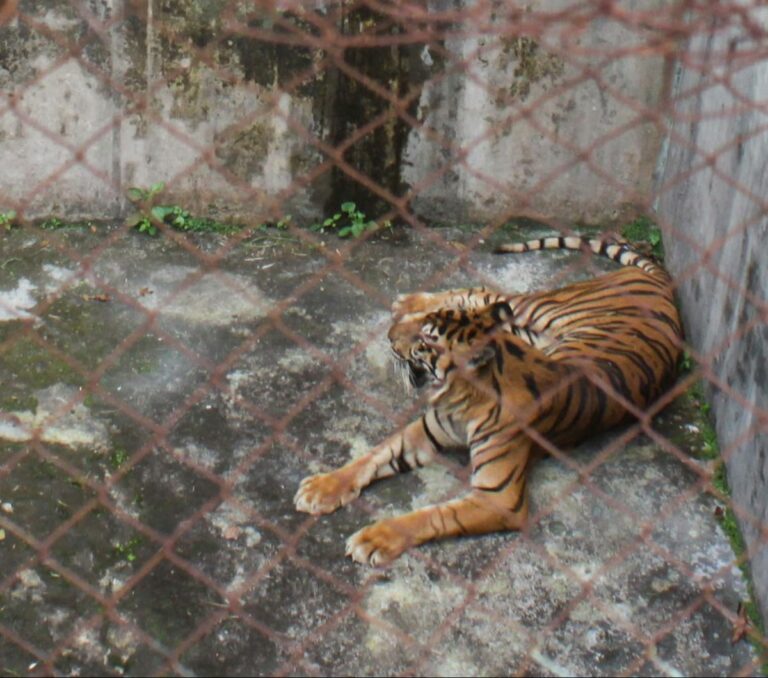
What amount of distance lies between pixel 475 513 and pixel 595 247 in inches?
77.1

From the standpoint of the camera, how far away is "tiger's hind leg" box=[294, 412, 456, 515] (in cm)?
393

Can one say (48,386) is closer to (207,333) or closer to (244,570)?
(207,333)

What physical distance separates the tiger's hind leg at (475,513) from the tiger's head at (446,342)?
299 millimetres

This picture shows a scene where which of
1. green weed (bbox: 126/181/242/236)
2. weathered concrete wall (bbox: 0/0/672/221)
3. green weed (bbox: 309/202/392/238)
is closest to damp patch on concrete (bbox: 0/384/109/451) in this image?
weathered concrete wall (bbox: 0/0/672/221)

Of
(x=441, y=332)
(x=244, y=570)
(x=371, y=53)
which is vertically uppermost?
(x=371, y=53)

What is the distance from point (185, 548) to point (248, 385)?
0.94m

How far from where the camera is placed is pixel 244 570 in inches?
143

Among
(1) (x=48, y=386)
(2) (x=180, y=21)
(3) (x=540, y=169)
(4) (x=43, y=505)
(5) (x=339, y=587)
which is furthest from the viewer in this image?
(3) (x=540, y=169)

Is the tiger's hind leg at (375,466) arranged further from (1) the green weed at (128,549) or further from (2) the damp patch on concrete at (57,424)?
(2) the damp patch on concrete at (57,424)

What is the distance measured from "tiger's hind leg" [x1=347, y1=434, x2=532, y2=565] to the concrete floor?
5 centimetres

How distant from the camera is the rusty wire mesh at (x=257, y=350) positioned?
9.79ft

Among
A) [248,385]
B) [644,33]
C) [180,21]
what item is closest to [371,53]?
[180,21]

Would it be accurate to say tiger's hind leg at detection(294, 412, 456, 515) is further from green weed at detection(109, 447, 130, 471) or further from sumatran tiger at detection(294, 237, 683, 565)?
green weed at detection(109, 447, 130, 471)

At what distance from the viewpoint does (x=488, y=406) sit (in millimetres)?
4047
